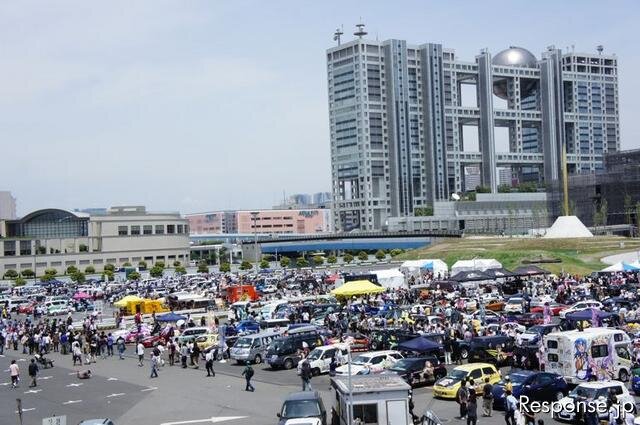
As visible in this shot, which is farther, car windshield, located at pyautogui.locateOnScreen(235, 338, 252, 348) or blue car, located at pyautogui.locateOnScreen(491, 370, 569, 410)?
car windshield, located at pyautogui.locateOnScreen(235, 338, 252, 348)

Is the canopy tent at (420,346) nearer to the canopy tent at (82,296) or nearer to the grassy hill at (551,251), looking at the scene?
the grassy hill at (551,251)

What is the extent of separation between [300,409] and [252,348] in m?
13.4

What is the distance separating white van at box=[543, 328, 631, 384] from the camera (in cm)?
2309

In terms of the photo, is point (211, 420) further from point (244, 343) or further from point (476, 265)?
point (476, 265)

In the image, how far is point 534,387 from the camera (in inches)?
837

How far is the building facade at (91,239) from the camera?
4254 inches

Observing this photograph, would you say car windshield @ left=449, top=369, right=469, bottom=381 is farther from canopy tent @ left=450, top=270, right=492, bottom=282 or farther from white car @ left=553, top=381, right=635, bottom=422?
canopy tent @ left=450, top=270, right=492, bottom=282

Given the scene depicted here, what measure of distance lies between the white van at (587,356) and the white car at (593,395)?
3757mm

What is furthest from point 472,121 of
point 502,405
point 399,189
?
point 502,405

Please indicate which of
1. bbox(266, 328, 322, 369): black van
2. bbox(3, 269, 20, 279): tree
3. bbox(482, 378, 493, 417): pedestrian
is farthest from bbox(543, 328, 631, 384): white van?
bbox(3, 269, 20, 279): tree

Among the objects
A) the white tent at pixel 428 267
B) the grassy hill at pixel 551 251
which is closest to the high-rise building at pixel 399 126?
the grassy hill at pixel 551 251

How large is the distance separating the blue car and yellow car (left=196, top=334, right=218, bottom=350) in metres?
17.5

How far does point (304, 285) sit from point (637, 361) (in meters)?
44.2

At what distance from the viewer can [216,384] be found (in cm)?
2761
